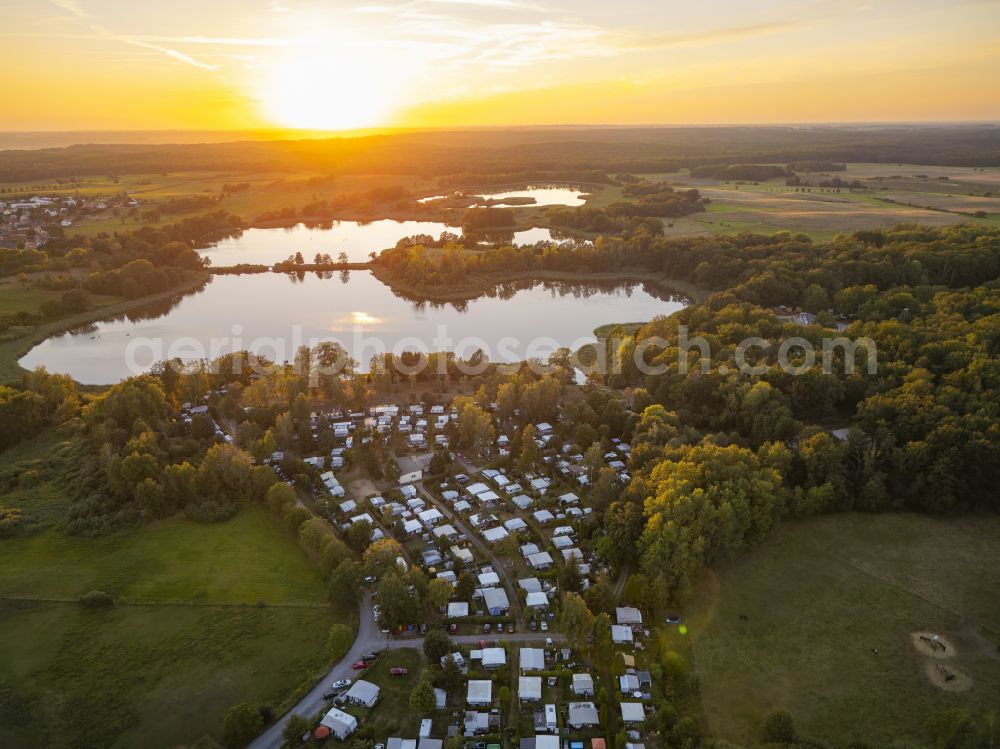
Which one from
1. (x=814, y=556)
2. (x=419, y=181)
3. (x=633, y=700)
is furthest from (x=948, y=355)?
(x=419, y=181)

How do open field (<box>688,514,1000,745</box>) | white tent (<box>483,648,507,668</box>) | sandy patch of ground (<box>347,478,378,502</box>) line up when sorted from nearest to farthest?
open field (<box>688,514,1000,745</box>) < white tent (<box>483,648,507,668</box>) < sandy patch of ground (<box>347,478,378,502</box>)

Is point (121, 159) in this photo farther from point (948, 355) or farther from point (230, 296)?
point (948, 355)

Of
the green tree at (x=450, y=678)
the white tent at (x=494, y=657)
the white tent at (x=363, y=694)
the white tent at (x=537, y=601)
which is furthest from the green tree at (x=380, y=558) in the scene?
the white tent at (x=537, y=601)

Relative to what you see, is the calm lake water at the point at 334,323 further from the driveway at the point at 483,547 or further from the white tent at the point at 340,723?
the white tent at the point at 340,723

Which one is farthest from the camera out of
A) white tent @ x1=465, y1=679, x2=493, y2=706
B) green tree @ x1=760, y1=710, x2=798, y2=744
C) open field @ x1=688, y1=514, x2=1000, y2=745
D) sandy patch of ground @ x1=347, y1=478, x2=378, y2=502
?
sandy patch of ground @ x1=347, y1=478, x2=378, y2=502

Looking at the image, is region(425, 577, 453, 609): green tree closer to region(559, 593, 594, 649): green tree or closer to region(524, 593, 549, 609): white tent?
region(524, 593, 549, 609): white tent

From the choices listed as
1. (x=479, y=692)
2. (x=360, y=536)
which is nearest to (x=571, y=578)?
(x=479, y=692)

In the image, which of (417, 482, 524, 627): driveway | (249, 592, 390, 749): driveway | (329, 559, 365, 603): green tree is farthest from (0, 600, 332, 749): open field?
(417, 482, 524, 627): driveway

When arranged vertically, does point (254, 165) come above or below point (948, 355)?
above
